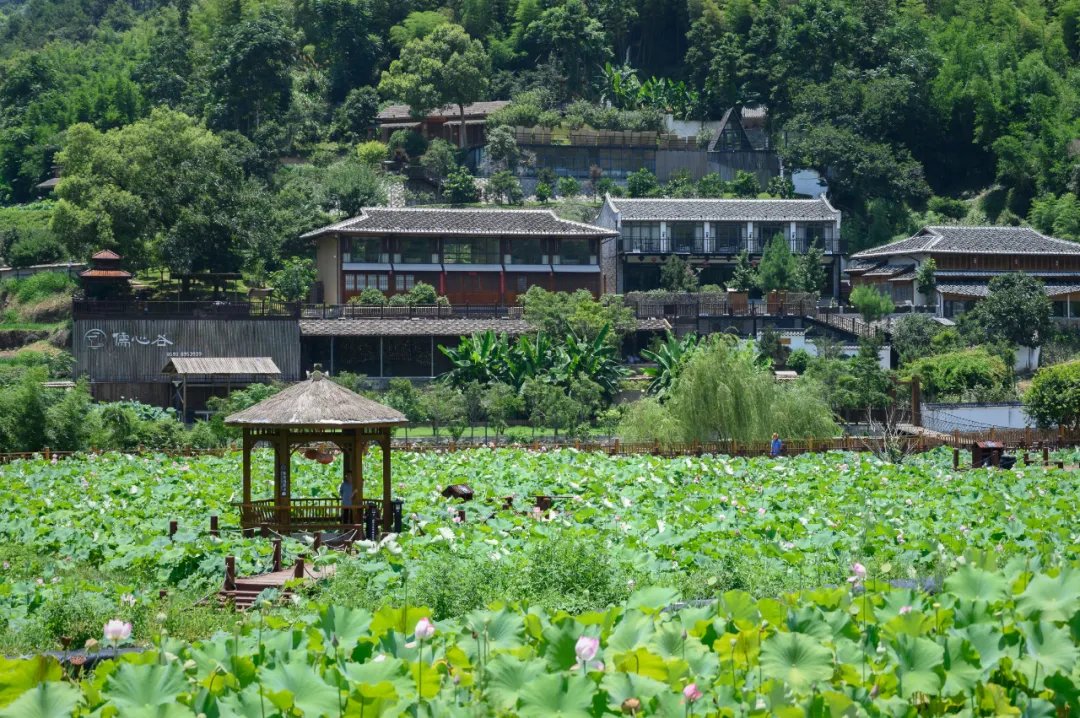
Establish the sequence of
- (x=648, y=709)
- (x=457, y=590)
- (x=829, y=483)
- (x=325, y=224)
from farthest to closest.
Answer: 1. (x=325, y=224)
2. (x=829, y=483)
3. (x=457, y=590)
4. (x=648, y=709)

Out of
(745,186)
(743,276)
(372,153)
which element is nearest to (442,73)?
(372,153)

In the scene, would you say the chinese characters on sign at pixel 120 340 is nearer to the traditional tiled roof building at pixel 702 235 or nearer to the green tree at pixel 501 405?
the green tree at pixel 501 405

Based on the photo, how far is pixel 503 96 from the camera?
7731 centimetres

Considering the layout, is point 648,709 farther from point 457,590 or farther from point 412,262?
point 412,262

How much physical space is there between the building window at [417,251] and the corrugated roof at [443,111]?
18.8 m

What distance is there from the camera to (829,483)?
2405 centimetres

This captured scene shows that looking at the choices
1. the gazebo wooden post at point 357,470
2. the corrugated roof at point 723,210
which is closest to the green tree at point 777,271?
the corrugated roof at point 723,210

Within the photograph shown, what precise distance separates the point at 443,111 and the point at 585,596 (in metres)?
62.3

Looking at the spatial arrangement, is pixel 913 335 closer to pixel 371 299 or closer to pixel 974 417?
pixel 974 417

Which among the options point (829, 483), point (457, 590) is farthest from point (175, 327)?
point (457, 590)

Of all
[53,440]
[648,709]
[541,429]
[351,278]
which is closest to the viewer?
[648,709]

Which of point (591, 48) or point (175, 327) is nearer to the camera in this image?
point (175, 327)

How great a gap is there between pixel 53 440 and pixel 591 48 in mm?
48877

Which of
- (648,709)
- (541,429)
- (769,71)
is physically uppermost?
(769,71)
